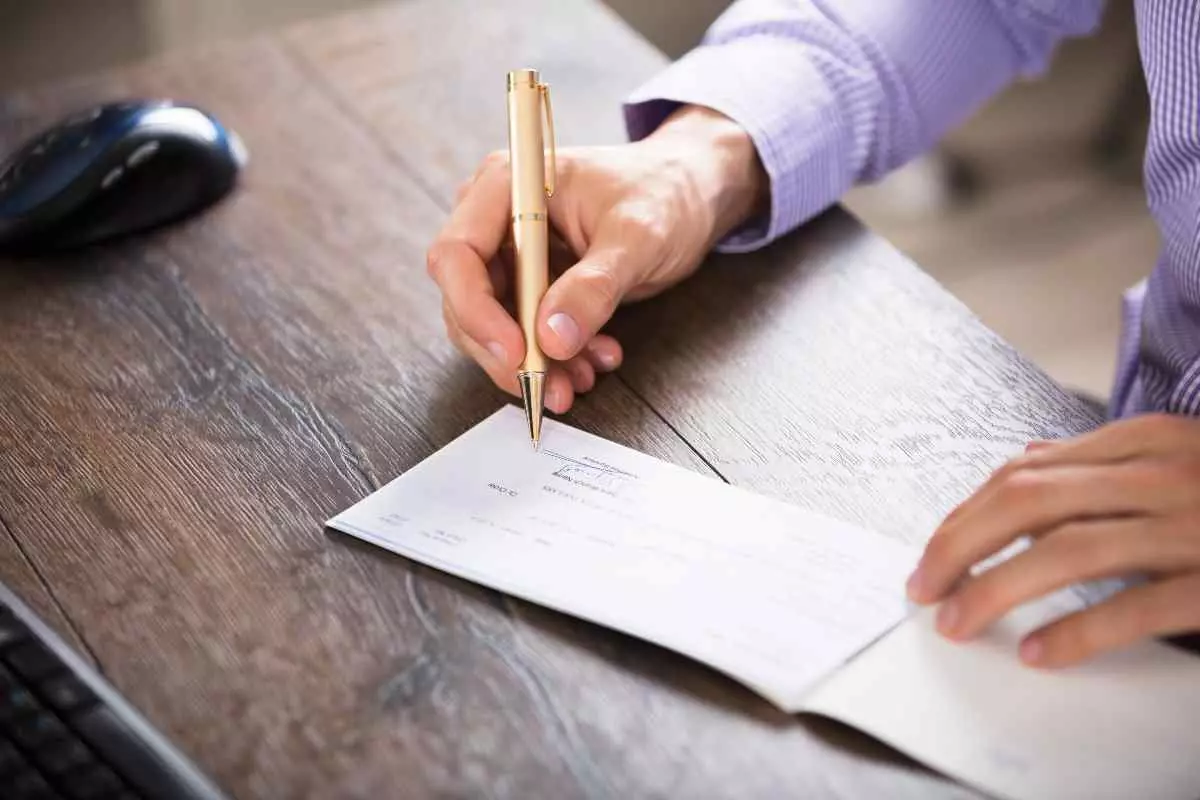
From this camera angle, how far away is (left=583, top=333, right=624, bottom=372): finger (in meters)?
0.78

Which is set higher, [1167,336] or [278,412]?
[278,412]

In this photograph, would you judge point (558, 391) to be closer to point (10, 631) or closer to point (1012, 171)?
point (10, 631)

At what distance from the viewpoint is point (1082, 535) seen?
1.93 feet

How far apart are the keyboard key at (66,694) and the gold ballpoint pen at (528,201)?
285 mm

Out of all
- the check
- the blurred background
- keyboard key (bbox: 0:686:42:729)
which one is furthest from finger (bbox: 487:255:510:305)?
the blurred background

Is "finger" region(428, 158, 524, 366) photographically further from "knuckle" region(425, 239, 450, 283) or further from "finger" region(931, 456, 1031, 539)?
"finger" region(931, 456, 1031, 539)

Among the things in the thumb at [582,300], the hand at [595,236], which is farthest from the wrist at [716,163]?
the thumb at [582,300]

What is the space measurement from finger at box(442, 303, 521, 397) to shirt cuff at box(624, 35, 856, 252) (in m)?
0.21

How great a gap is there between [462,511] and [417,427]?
Answer: 0.09 metres

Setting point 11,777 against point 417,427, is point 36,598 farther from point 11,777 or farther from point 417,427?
point 417,427

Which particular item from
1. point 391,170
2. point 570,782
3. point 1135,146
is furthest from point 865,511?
point 1135,146

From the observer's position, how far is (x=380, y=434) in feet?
2.47

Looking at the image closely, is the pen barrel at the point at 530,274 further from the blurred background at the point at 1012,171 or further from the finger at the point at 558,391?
the blurred background at the point at 1012,171

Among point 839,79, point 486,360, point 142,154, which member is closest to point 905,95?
A: point 839,79
